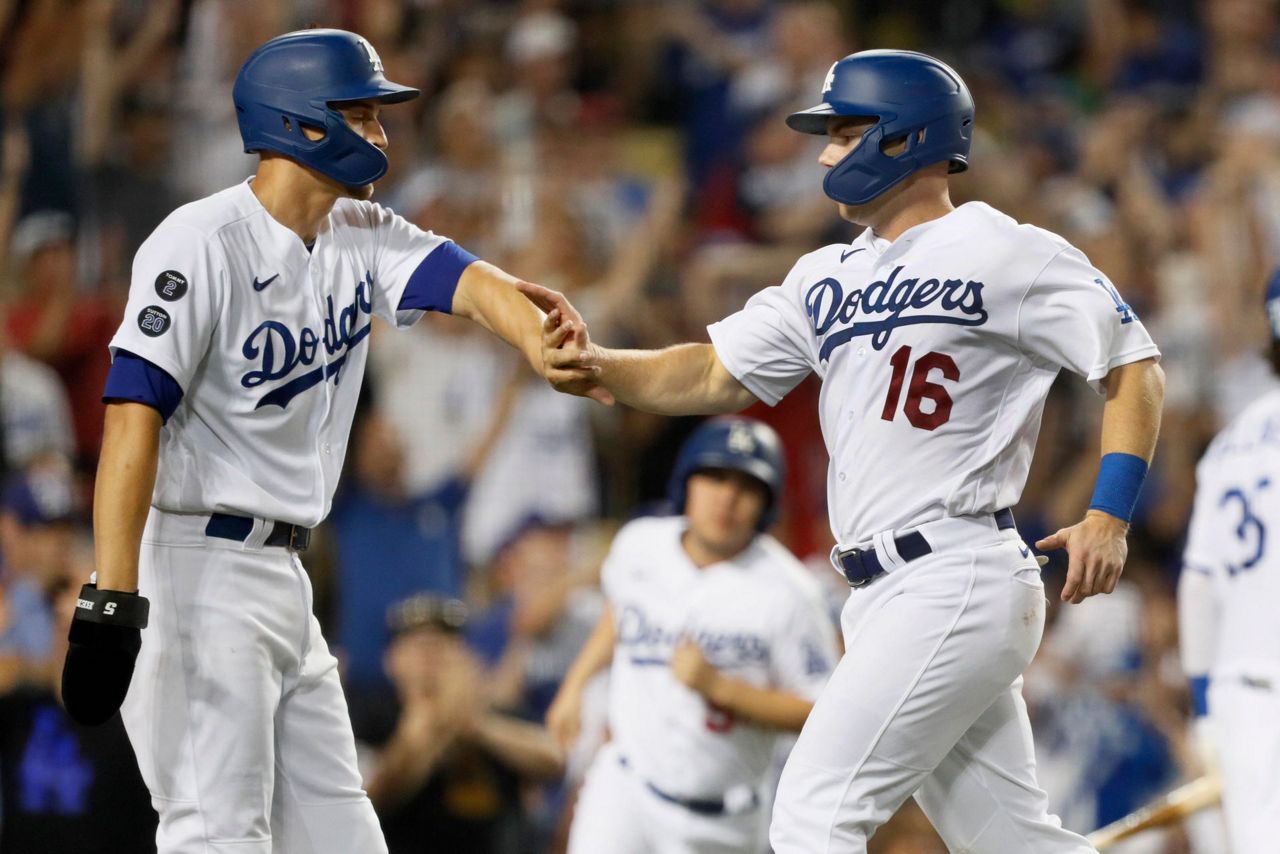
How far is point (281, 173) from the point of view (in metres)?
3.91

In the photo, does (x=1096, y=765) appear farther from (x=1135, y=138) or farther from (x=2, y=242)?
(x=2, y=242)

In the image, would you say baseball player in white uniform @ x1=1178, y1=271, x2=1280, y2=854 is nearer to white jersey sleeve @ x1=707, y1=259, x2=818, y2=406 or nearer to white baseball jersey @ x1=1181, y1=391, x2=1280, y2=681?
white baseball jersey @ x1=1181, y1=391, x2=1280, y2=681

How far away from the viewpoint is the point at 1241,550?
16.7 ft

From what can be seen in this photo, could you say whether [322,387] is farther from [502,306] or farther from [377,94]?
[377,94]

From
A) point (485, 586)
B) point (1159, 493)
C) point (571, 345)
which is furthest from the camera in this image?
point (1159, 493)

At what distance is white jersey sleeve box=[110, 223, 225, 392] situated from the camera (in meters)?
3.56

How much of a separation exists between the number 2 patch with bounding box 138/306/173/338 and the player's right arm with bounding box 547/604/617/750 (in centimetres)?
251

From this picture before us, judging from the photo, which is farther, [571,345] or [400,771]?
[400,771]

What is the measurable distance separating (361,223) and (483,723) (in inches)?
117

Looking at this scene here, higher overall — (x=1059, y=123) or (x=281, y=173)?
(x=1059, y=123)

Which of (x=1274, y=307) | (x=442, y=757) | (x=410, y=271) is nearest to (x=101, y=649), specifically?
(x=410, y=271)

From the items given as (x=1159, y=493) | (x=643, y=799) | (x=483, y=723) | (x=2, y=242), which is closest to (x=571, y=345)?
(x=643, y=799)

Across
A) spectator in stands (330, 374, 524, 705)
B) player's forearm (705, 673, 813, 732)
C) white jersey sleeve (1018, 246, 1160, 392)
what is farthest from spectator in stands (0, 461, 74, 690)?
white jersey sleeve (1018, 246, 1160, 392)

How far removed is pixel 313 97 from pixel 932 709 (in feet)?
6.54
